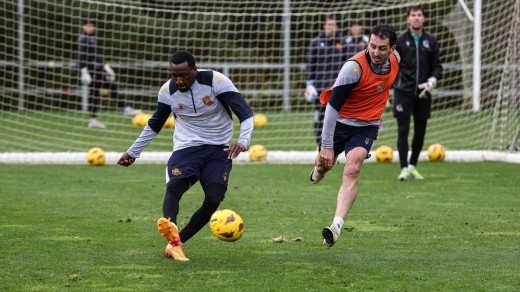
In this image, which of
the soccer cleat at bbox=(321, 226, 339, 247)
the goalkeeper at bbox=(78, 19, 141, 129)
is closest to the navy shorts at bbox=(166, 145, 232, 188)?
the soccer cleat at bbox=(321, 226, 339, 247)

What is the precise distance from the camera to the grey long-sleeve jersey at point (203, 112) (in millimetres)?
8445

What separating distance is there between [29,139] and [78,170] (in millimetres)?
4207

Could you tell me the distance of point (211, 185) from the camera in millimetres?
8477

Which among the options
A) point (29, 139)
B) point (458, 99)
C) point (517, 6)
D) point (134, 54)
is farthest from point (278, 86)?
point (517, 6)

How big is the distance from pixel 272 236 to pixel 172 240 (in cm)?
147

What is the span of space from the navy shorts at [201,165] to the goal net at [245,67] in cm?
770

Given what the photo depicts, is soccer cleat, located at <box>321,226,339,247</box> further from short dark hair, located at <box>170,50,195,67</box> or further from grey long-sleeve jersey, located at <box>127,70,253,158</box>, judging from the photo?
short dark hair, located at <box>170,50,195,67</box>

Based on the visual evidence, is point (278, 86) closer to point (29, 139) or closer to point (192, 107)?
point (29, 139)

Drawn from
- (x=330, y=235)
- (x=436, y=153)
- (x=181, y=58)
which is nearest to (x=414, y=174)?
(x=436, y=153)

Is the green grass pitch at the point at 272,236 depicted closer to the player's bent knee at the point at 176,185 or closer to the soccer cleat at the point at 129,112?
the player's bent knee at the point at 176,185

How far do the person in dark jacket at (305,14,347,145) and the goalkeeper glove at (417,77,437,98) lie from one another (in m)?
3.51

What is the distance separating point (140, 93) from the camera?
942 inches

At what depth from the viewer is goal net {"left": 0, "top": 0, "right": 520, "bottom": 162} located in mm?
18203

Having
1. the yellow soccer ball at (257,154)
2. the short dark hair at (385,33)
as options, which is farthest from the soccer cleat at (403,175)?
the short dark hair at (385,33)
